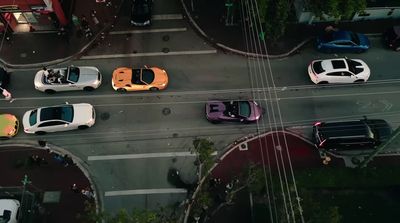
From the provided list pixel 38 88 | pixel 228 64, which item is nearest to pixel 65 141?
pixel 38 88

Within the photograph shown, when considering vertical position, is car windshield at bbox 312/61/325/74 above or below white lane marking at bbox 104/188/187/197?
above

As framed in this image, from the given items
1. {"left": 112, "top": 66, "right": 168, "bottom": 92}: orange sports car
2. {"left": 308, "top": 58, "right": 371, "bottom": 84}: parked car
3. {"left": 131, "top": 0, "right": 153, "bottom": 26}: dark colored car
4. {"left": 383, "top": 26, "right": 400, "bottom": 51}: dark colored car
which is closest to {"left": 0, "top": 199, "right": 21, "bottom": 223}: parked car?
{"left": 112, "top": 66, "right": 168, "bottom": 92}: orange sports car

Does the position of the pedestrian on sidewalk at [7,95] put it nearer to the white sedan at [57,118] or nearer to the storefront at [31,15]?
the white sedan at [57,118]

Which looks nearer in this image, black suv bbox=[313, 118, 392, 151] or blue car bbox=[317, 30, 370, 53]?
black suv bbox=[313, 118, 392, 151]

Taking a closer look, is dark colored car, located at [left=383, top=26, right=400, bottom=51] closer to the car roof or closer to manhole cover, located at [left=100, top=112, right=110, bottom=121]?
the car roof

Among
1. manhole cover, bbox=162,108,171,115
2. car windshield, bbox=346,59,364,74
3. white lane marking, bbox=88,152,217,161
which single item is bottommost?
white lane marking, bbox=88,152,217,161

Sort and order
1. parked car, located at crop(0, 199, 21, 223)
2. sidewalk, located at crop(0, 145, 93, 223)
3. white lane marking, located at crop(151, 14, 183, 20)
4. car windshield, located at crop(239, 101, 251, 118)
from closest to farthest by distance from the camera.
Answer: parked car, located at crop(0, 199, 21, 223) → sidewalk, located at crop(0, 145, 93, 223) → car windshield, located at crop(239, 101, 251, 118) → white lane marking, located at crop(151, 14, 183, 20)

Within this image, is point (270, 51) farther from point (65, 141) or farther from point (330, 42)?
point (65, 141)

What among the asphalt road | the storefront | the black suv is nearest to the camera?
the black suv
